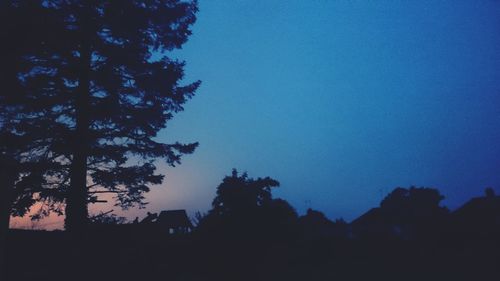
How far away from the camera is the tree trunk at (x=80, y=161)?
36.5 feet

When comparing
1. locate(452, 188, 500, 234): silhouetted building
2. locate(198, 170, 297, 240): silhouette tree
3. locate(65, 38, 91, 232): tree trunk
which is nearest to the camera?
locate(198, 170, 297, 240): silhouette tree

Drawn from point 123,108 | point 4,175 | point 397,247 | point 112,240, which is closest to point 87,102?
point 123,108

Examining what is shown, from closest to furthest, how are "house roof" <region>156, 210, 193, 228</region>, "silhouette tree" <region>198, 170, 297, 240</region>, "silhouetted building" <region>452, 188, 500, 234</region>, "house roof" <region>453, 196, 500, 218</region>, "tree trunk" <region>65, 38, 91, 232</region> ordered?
1. "silhouette tree" <region>198, 170, 297, 240</region>
2. "tree trunk" <region>65, 38, 91, 232</region>
3. "silhouetted building" <region>452, 188, 500, 234</region>
4. "house roof" <region>453, 196, 500, 218</region>
5. "house roof" <region>156, 210, 193, 228</region>

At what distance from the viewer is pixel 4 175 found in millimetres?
3488

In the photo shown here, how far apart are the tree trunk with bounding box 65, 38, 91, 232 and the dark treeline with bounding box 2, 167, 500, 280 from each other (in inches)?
24.1

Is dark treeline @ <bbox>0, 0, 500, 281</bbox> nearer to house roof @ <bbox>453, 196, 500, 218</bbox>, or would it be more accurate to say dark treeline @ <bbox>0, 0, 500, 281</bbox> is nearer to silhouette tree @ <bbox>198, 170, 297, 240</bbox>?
silhouette tree @ <bbox>198, 170, 297, 240</bbox>

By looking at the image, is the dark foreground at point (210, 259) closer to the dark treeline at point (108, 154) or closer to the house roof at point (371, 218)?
the dark treeline at point (108, 154)

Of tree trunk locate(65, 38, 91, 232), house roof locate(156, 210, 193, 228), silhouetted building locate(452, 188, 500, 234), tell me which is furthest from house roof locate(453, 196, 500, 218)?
tree trunk locate(65, 38, 91, 232)

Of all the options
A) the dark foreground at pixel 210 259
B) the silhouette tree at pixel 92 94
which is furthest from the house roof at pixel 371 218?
the silhouette tree at pixel 92 94

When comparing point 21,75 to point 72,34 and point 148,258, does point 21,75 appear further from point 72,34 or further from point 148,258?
point 148,258

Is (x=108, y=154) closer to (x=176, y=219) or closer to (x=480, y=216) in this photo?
(x=176, y=219)

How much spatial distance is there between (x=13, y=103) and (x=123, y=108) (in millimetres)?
3234

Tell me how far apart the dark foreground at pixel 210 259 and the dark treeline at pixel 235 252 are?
0.08 ft

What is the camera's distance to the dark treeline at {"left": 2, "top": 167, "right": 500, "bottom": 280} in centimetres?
823
